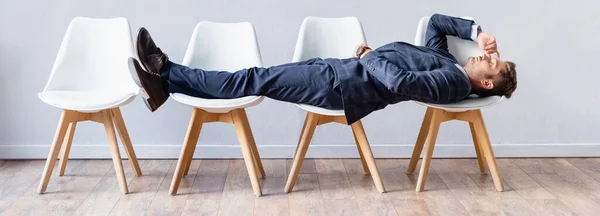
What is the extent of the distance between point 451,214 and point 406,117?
3.23ft

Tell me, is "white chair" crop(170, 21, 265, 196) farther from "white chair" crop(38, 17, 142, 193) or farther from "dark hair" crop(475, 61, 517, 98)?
"dark hair" crop(475, 61, 517, 98)

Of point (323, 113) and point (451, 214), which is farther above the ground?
point (323, 113)

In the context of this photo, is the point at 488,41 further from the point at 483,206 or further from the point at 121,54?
the point at 121,54

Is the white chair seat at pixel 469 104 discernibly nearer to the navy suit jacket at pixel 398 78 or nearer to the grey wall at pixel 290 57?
the navy suit jacket at pixel 398 78

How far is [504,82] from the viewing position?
2639 mm

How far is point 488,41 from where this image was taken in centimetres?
270

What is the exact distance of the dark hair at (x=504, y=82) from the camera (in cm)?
263

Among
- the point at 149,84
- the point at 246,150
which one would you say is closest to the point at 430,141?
the point at 246,150

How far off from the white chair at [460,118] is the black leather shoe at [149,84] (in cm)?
111

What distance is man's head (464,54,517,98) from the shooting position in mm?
2609

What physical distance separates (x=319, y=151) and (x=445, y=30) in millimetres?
943

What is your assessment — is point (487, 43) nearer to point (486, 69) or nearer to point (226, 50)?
point (486, 69)

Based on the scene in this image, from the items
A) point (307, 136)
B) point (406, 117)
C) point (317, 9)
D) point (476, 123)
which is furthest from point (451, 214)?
point (317, 9)

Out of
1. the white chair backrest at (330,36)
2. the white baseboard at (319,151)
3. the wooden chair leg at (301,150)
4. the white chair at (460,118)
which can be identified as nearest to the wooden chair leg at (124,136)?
the white baseboard at (319,151)
